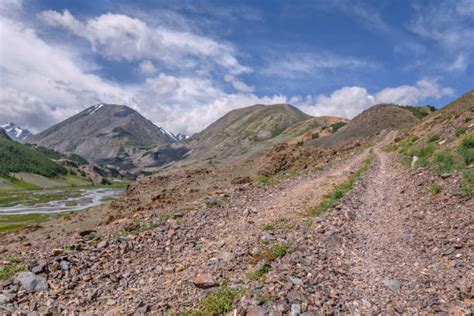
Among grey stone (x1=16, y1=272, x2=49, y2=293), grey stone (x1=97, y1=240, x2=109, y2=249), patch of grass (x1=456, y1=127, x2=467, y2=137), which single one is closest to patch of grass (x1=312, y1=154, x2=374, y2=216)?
grey stone (x1=97, y1=240, x2=109, y2=249)

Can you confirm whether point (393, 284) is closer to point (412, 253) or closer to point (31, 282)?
point (412, 253)

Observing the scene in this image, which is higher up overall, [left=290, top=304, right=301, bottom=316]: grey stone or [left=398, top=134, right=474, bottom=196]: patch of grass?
[left=398, top=134, right=474, bottom=196]: patch of grass

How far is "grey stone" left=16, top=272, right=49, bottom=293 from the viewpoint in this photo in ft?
36.6

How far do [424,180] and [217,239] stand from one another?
1338 centimetres

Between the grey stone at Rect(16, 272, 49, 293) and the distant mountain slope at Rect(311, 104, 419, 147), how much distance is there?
Answer: 75.1 metres

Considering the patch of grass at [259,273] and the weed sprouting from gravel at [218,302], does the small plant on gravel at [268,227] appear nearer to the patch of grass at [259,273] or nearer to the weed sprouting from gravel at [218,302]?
the patch of grass at [259,273]

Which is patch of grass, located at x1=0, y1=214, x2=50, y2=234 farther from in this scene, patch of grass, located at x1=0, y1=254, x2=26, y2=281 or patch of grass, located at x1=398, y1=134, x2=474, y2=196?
patch of grass, located at x1=398, y1=134, x2=474, y2=196

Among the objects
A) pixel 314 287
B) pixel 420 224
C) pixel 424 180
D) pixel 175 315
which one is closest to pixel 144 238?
pixel 175 315

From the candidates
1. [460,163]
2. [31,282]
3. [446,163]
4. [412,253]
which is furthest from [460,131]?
[31,282]

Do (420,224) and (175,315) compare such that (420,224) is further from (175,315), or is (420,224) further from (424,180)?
(175,315)

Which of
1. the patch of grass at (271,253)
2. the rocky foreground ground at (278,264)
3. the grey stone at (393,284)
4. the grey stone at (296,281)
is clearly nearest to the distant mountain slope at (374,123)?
the rocky foreground ground at (278,264)

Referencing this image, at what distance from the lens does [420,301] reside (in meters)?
8.85

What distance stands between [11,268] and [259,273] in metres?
9.05

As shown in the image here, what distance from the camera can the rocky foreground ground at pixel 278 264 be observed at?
9234mm
